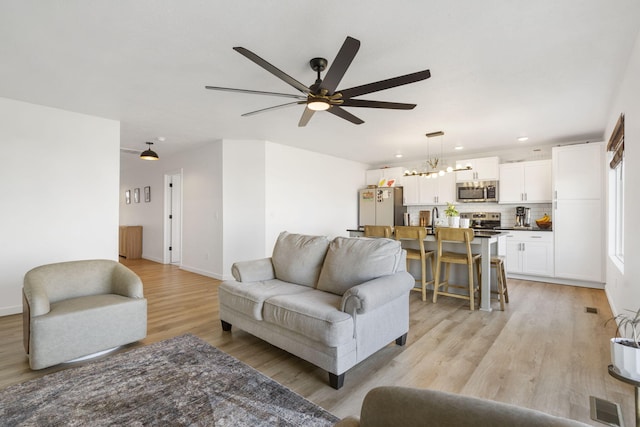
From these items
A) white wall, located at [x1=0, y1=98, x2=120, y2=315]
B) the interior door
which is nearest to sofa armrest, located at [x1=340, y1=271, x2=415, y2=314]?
white wall, located at [x1=0, y1=98, x2=120, y2=315]

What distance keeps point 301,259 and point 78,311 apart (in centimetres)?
182

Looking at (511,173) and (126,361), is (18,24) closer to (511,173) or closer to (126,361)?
(126,361)

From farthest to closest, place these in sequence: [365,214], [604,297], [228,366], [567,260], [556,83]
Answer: [365,214] → [567,260] → [604,297] → [556,83] → [228,366]

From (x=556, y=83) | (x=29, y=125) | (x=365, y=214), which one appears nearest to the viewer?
(x=556, y=83)

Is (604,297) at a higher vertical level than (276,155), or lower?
lower

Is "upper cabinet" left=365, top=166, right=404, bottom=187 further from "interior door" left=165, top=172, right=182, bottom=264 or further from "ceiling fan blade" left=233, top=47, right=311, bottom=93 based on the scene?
"ceiling fan blade" left=233, top=47, right=311, bottom=93

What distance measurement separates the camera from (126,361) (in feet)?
7.79

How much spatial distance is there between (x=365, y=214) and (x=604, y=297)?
14.7ft

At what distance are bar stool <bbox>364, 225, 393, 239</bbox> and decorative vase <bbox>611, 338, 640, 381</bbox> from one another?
316 centimetres

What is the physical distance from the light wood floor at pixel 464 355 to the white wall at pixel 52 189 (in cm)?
78

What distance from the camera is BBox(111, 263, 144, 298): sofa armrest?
2689 millimetres

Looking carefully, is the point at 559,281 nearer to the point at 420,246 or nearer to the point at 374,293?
the point at 420,246

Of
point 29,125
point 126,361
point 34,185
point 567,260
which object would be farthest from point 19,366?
point 567,260

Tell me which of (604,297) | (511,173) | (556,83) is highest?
(556,83)
